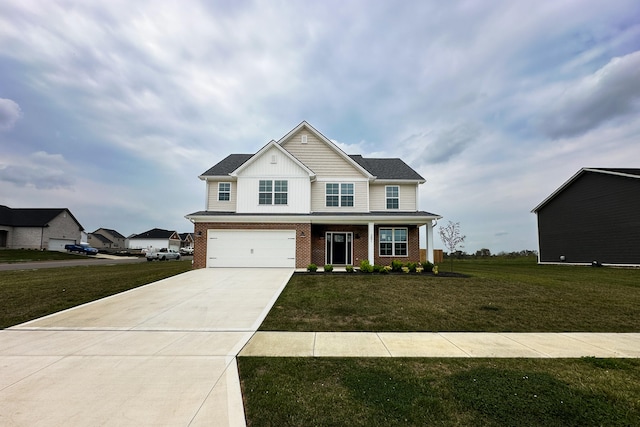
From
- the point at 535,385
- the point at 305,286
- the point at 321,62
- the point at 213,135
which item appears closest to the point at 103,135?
the point at 213,135

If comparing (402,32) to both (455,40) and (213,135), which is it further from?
(213,135)

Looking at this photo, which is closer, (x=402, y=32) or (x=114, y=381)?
(x=114, y=381)

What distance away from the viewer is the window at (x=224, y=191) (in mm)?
20062

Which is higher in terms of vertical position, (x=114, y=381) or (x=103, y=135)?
(x=103, y=135)

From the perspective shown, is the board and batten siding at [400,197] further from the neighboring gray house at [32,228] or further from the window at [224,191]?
the neighboring gray house at [32,228]

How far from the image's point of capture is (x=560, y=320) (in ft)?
25.6

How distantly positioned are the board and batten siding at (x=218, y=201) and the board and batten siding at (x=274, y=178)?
54.6 inches

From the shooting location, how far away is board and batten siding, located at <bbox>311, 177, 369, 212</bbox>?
64.2 feet

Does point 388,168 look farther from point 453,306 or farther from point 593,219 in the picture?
point 593,219

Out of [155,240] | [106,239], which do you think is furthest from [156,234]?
[106,239]

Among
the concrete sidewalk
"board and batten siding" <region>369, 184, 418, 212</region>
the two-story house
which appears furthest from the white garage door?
the concrete sidewalk

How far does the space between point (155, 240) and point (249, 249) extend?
2280 inches

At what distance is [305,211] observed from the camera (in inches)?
726

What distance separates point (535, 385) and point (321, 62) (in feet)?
49.9
